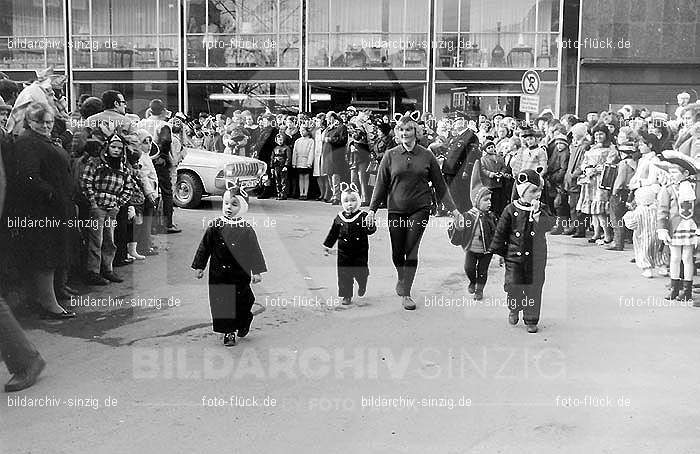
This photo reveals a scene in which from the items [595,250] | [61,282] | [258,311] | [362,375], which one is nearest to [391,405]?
[362,375]

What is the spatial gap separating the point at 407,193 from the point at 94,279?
358cm

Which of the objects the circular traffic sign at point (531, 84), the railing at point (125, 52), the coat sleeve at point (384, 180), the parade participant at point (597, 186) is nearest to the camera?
the coat sleeve at point (384, 180)

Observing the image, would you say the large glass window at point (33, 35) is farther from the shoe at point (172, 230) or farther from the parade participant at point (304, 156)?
the shoe at point (172, 230)

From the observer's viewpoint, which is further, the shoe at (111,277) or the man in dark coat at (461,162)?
the man in dark coat at (461,162)

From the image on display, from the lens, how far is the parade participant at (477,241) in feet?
30.0

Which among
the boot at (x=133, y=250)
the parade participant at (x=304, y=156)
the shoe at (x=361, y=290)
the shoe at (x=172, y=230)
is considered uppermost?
the parade participant at (x=304, y=156)

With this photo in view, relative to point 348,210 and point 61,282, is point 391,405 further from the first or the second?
point 61,282

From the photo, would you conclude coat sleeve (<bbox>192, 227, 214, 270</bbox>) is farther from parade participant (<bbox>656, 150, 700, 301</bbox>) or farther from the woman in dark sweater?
parade participant (<bbox>656, 150, 700, 301</bbox>)

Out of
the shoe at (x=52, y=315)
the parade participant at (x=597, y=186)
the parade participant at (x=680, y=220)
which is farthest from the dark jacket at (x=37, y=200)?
the parade participant at (x=597, y=186)

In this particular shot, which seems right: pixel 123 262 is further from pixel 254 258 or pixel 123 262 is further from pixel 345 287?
pixel 254 258

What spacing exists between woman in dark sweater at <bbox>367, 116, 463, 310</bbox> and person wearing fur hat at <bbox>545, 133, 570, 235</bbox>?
5.18m

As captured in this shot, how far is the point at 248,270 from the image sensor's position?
286 inches

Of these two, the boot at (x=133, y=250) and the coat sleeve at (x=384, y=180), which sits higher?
the coat sleeve at (x=384, y=180)

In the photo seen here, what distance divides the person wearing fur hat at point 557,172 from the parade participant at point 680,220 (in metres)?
3.97
